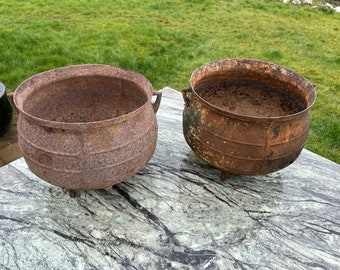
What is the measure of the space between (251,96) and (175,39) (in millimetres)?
3096

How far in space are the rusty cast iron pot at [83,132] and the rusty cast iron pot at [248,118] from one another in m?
0.25

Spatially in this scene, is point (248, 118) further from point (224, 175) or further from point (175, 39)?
point (175, 39)

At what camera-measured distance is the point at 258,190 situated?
2.04 metres

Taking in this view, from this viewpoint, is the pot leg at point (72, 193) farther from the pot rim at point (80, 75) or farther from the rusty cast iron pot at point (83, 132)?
the pot rim at point (80, 75)

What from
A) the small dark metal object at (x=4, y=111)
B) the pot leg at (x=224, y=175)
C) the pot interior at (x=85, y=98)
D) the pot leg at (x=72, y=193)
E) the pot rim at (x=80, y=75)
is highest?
the pot rim at (x=80, y=75)

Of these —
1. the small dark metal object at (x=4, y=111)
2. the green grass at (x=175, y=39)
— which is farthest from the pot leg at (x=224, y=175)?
the small dark metal object at (x=4, y=111)

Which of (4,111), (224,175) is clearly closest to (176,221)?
(224,175)

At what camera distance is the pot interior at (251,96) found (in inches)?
85.1

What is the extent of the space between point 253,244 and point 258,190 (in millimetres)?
376

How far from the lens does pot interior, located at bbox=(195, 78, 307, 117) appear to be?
7.09 ft

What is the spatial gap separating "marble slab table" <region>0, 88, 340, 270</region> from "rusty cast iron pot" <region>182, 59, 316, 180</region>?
0.22 metres

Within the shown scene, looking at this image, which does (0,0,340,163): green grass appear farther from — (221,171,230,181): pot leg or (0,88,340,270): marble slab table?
(221,171,230,181): pot leg

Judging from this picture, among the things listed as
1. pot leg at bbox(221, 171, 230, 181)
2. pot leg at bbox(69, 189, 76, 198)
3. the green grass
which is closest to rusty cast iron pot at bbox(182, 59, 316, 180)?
pot leg at bbox(221, 171, 230, 181)

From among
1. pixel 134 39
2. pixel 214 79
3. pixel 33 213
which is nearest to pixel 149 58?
pixel 134 39
